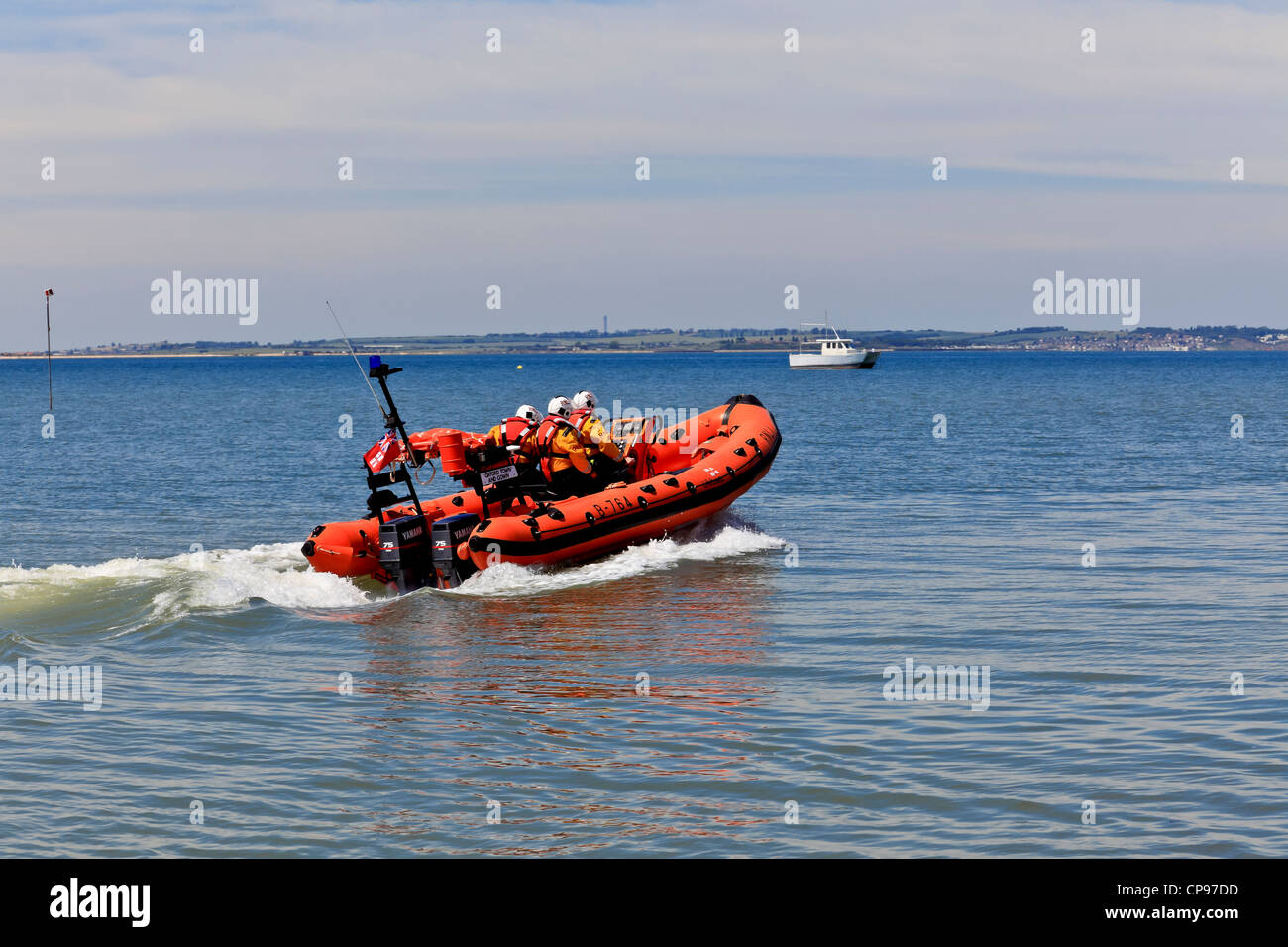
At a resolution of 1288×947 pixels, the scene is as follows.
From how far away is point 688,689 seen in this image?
859cm

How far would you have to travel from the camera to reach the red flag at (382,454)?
1181cm

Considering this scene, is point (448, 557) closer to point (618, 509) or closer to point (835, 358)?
point (618, 509)

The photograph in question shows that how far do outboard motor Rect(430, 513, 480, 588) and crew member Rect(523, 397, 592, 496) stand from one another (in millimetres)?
1471

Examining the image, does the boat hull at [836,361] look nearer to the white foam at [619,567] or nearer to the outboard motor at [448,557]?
the white foam at [619,567]

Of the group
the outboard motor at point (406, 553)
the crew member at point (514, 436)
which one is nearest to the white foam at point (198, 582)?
the outboard motor at point (406, 553)

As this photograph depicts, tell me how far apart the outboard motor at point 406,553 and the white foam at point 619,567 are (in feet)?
1.29

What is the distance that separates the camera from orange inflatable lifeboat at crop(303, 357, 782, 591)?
12.2 meters

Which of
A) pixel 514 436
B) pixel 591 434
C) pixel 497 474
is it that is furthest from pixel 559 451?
pixel 497 474

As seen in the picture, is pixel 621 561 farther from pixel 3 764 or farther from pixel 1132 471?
pixel 1132 471

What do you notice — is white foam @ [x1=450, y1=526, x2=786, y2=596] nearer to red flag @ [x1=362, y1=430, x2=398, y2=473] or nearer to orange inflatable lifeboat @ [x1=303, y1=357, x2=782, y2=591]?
orange inflatable lifeboat @ [x1=303, y1=357, x2=782, y2=591]

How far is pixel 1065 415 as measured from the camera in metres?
41.5

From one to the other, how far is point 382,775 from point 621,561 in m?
6.69

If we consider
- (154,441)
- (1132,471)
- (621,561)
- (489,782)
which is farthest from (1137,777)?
(154,441)
